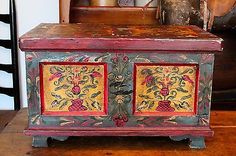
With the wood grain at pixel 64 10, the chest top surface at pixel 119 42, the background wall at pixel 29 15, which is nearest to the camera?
the chest top surface at pixel 119 42

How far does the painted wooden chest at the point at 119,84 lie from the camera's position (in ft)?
2.72

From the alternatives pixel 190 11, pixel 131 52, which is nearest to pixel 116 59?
pixel 131 52

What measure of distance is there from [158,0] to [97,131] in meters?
0.77

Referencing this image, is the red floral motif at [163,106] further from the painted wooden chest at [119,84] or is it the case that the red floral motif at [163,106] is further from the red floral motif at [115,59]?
the red floral motif at [115,59]

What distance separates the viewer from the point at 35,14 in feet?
5.83

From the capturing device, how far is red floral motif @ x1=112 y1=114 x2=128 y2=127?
2.83 ft

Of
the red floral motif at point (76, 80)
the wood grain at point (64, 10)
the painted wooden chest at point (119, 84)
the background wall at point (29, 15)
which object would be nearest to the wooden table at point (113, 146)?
the painted wooden chest at point (119, 84)

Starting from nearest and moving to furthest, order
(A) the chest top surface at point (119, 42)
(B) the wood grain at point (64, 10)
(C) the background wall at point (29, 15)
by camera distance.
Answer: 1. (A) the chest top surface at point (119, 42)
2. (B) the wood grain at point (64, 10)
3. (C) the background wall at point (29, 15)

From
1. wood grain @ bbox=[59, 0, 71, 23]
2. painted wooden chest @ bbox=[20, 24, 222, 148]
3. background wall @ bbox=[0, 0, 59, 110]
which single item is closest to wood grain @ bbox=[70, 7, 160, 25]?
wood grain @ bbox=[59, 0, 71, 23]

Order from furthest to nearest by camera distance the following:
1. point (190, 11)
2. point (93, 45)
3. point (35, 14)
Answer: point (35, 14), point (190, 11), point (93, 45)

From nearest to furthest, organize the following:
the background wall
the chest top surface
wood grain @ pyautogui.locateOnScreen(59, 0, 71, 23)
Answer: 1. the chest top surface
2. wood grain @ pyautogui.locateOnScreen(59, 0, 71, 23)
3. the background wall

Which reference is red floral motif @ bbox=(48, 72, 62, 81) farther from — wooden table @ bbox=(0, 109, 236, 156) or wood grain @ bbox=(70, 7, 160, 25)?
wood grain @ bbox=(70, 7, 160, 25)

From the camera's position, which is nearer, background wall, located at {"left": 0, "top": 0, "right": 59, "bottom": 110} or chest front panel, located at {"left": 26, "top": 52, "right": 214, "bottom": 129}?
chest front panel, located at {"left": 26, "top": 52, "right": 214, "bottom": 129}

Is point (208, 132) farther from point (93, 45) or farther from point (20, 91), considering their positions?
point (20, 91)
